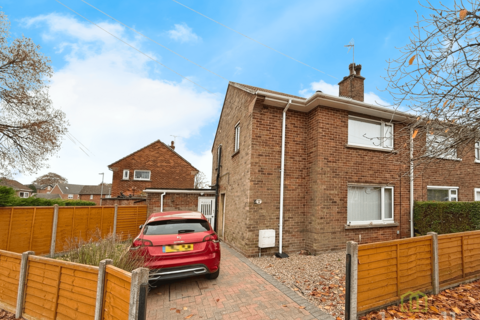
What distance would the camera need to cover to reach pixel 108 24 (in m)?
8.24

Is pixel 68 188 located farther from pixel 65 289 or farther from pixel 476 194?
pixel 476 194

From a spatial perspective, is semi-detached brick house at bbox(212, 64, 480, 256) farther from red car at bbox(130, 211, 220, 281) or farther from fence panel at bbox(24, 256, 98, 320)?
fence panel at bbox(24, 256, 98, 320)

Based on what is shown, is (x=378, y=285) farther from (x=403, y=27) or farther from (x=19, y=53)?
(x=19, y=53)

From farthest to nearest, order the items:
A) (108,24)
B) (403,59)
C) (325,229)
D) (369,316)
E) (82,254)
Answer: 1. (108,24)
2. (325,229)
3. (82,254)
4. (403,59)
5. (369,316)

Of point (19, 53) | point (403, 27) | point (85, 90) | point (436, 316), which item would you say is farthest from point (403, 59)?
point (19, 53)

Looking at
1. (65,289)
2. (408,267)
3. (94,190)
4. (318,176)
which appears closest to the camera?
(65,289)

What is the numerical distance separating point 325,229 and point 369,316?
3713 mm

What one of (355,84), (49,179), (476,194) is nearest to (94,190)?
(49,179)

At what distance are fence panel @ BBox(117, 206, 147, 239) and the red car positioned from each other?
6023 mm

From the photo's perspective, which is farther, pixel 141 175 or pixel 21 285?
pixel 141 175

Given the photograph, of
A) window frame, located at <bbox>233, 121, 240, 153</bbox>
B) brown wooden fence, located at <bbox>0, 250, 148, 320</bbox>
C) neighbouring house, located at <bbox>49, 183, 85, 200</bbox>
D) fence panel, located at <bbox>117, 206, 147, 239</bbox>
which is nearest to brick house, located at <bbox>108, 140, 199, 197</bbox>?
fence panel, located at <bbox>117, 206, 147, 239</bbox>

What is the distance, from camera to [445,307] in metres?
3.74

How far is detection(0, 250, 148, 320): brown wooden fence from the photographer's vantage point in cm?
253

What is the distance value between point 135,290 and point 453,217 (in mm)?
9658
